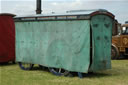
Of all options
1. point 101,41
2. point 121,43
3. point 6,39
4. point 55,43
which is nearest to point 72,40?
point 55,43

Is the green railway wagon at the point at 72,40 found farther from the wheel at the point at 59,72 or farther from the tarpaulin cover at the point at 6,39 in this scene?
the tarpaulin cover at the point at 6,39

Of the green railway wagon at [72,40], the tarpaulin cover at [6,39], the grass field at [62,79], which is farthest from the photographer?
the tarpaulin cover at [6,39]

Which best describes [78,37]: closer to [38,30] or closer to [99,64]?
[99,64]

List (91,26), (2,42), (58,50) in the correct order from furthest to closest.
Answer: (2,42) → (58,50) → (91,26)

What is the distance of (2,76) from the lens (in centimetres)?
1073

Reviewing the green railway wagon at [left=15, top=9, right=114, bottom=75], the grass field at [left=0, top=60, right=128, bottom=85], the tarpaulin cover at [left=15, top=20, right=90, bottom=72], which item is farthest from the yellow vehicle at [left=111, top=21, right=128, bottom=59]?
the tarpaulin cover at [left=15, top=20, right=90, bottom=72]

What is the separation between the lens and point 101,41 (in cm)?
1012

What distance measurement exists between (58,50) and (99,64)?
1.74m

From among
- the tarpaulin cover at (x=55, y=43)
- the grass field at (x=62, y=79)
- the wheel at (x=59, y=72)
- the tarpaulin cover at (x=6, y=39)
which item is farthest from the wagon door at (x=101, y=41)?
the tarpaulin cover at (x=6, y=39)

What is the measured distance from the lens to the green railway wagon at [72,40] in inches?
383

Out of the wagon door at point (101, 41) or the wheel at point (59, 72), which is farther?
the wheel at point (59, 72)

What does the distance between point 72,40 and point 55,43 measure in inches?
36.4

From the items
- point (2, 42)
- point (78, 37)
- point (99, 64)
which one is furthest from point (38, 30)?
point (2, 42)

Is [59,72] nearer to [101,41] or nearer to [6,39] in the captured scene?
[101,41]
